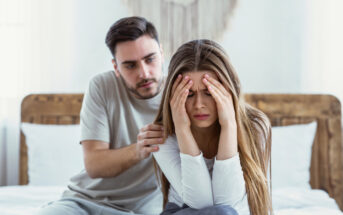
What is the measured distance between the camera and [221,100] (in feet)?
3.83

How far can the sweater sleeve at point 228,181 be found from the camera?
1.14 m

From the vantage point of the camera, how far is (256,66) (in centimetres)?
237

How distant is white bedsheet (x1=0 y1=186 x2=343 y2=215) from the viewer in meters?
1.63

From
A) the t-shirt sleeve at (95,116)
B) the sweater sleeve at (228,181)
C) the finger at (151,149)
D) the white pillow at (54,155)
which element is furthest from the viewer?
the white pillow at (54,155)

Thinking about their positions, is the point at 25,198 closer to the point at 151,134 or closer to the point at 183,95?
the point at 151,134

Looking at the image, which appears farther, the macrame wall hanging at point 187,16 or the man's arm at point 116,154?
the macrame wall hanging at point 187,16

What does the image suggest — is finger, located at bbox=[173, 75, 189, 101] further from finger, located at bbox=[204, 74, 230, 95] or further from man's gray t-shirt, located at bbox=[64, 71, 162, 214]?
Result: man's gray t-shirt, located at bbox=[64, 71, 162, 214]

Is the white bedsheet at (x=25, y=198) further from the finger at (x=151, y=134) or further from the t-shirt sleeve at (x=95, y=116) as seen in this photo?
the finger at (x=151, y=134)

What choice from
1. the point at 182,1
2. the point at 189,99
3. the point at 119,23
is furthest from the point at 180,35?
the point at 189,99

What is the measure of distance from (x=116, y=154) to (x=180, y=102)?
0.42 metres

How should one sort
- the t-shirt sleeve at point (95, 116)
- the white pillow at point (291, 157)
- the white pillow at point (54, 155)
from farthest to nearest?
the white pillow at point (54, 155) < the white pillow at point (291, 157) < the t-shirt sleeve at point (95, 116)

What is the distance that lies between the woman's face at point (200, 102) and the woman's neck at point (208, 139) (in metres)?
0.15

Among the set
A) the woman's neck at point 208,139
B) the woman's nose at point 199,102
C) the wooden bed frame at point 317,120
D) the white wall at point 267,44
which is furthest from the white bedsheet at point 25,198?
the white wall at point 267,44

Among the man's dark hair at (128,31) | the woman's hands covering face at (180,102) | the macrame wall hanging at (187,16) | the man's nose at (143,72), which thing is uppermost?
the macrame wall hanging at (187,16)
